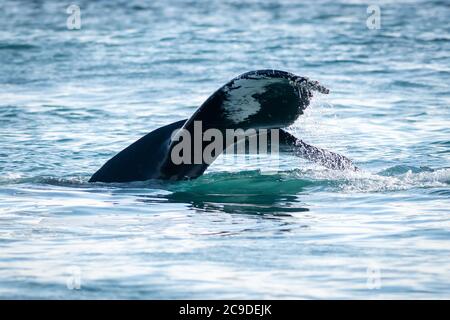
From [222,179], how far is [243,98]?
7.27ft

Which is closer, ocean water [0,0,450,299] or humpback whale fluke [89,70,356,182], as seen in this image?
ocean water [0,0,450,299]

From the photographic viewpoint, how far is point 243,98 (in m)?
8.40

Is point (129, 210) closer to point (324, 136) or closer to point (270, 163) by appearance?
point (270, 163)

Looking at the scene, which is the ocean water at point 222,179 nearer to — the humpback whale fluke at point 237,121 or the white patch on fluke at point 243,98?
the humpback whale fluke at point 237,121

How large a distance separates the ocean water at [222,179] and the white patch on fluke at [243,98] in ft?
1.50

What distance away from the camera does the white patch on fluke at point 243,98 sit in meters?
8.26

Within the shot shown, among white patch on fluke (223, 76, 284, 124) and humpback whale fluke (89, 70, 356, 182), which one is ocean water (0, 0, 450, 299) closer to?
humpback whale fluke (89, 70, 356, 182)

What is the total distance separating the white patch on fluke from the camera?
8.26m

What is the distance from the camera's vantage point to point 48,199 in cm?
965

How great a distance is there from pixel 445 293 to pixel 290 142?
2.81 meters

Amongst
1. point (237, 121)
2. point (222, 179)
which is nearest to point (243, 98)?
point (237, 121)

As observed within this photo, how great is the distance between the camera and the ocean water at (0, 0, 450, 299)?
23.0 feet

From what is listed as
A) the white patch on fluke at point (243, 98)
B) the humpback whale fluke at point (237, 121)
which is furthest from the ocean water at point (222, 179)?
the white patch on fluke at point (243, 98)

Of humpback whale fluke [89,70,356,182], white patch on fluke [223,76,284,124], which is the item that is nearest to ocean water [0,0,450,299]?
humpback whale fluke [89,70,356,182]
